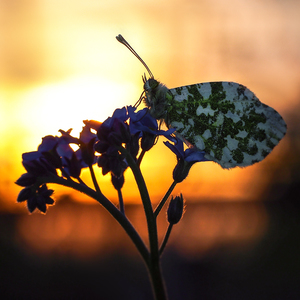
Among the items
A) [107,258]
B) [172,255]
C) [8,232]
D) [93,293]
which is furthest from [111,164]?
[8,232]

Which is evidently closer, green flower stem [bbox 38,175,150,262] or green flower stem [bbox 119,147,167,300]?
green flower stem [bbox 119,147,167,300]

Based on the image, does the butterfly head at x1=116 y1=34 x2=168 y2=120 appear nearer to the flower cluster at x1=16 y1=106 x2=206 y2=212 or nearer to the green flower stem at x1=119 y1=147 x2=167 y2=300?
the flower cluster at x1=16 y1=106 x2=206 y2=212

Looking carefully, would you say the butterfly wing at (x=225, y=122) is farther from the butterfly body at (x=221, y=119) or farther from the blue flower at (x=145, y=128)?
the blue flower at (x=145, y=128)

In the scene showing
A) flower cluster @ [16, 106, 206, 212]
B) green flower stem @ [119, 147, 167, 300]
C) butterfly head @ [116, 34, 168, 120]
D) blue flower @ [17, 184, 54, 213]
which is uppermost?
butterfly head @ [116, 34, 168, 120]

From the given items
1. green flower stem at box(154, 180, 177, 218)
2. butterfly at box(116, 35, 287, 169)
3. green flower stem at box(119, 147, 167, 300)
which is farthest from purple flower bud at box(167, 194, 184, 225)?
butterfly at box(116, 35, 287, 169)

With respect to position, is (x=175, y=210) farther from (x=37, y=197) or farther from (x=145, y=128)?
(x=37, y=197)

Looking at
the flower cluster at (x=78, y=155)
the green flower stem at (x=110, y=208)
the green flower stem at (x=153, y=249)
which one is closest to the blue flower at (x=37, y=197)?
the flower cluster at (x=78, y=155)

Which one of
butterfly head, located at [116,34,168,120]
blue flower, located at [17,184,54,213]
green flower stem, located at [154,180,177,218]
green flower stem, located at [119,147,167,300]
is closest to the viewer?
green flower stem, located at [119,147,167,300]

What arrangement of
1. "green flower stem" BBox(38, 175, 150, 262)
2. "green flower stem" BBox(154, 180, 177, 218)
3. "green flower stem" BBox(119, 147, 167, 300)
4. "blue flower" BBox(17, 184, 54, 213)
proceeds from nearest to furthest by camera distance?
"green flower stem" BBox(119, 147, 167, 300), "green flower stem" BBox(38, 175, 150, 262), "green flower stem" BBox(154, 180, 177, 218), "blue flower" BBox(17, 184, 54, 213)

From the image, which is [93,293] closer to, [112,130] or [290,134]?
[112,130]
